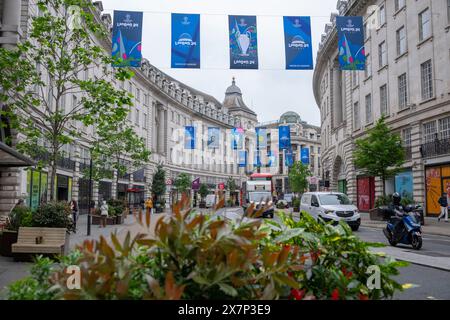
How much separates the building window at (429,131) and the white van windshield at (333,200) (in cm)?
963

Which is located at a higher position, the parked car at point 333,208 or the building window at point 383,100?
the building window at point 383,100

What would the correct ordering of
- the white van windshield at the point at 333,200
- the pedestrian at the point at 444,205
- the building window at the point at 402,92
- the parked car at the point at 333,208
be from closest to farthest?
1. the parked car at the point at 333,208
2. the white van windshield at the point at 333,200
3. the pedestrian at the point at 444,205
4. the building window at the point at 402,92

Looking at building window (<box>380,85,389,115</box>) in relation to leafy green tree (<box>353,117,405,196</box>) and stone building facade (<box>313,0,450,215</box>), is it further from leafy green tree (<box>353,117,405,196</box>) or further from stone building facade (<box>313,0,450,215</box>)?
leafy green tree (<box>353,117,405,196</box>)

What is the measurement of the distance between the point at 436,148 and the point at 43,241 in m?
23.9

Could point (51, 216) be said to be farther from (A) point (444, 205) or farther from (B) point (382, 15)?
(B) point (382, 15)

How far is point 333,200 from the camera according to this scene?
21266mm

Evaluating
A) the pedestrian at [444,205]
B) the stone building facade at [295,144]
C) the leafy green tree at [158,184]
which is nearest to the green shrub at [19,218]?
the pedestrian at [444,205]

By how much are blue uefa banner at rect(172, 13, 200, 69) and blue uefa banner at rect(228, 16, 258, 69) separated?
4.17 feet

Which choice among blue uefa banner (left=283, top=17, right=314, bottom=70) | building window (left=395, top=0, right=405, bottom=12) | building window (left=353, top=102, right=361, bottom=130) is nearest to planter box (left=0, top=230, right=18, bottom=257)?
blue uefa banner (left=283, top=17, right=314, bottom=70)

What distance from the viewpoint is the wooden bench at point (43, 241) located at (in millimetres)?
9898

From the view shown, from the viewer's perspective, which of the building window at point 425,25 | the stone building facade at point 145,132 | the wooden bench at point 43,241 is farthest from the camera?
the building window at point 425,25

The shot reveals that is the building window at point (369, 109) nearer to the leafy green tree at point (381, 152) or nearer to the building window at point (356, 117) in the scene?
the building window at point (356, 117)

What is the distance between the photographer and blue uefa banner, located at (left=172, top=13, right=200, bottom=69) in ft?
51.5

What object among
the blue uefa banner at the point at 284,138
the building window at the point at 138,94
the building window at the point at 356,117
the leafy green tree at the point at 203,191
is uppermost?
the building window at the point at 138,94
